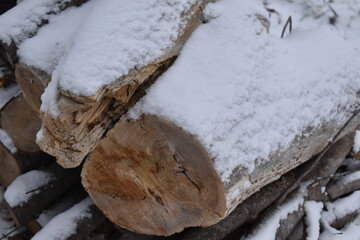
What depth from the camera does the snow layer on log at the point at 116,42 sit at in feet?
4.82

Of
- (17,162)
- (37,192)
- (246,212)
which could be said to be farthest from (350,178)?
(17,162)

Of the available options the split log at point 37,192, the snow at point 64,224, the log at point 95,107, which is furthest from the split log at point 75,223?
the log at point 95,107

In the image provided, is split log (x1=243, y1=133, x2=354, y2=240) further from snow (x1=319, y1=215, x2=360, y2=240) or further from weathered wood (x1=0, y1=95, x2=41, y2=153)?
weathered wood (x1=0, y1=95, x2=41, y2=153)

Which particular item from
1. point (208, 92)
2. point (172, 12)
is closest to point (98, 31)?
point (172, 12)

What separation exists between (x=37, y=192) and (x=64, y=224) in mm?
231

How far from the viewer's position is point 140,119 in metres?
1.58

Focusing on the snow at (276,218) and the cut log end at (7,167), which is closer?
the snow at (276,218)

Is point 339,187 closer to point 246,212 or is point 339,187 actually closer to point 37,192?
point 246,212

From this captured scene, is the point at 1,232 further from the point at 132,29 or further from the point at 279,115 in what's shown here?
the point at 279,115

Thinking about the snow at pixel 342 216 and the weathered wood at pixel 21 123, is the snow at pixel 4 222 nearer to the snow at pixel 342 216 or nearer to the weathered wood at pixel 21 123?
the weathered wood at pixel 21 123

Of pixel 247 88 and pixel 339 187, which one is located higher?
pixel 247 88

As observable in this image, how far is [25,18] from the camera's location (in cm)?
191

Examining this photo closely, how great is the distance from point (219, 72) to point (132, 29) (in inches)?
13.4

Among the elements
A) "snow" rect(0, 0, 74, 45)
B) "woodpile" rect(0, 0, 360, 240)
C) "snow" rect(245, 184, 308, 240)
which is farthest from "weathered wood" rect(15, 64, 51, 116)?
"snow" rect(245, 184, 308, 240)
